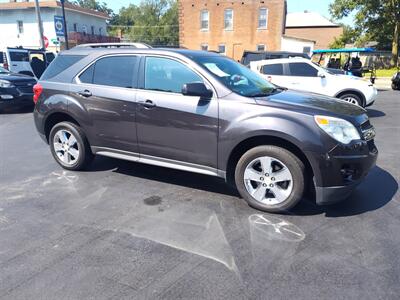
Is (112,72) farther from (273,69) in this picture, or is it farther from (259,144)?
(273,69)

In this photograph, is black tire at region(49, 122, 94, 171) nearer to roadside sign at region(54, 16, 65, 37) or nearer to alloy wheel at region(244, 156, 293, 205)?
alloy wheel at region(244, 156, 293, 205)

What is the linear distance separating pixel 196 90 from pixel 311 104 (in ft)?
4.22

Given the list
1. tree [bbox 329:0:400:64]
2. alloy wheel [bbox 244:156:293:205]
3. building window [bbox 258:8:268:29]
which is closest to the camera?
alloy wheel [bbox 244:156:293:205]

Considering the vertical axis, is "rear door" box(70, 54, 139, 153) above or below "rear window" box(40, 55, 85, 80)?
below

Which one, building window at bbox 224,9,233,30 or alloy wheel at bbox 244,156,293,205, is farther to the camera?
building window at bbox 224,9,233,30

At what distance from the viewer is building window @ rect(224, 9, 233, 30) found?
117 ft

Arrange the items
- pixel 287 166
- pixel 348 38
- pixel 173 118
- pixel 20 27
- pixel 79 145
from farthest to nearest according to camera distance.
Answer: pixel 20 27
pixel 348 38
pixel 79 145
pixel 173 118
pixel 287 166

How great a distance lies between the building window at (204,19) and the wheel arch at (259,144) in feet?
114

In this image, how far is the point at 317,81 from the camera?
9781 millimetres

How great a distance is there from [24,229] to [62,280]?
1.11 meters

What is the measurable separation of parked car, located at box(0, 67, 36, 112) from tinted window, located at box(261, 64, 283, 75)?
287 inches

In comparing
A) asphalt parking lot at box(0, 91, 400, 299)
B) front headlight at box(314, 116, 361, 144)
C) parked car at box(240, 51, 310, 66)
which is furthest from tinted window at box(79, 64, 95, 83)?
parked car at box(240, 51, 310, 66)

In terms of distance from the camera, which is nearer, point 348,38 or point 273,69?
point 273,69

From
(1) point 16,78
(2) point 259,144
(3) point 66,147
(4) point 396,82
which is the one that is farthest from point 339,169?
(4) point 396,82
